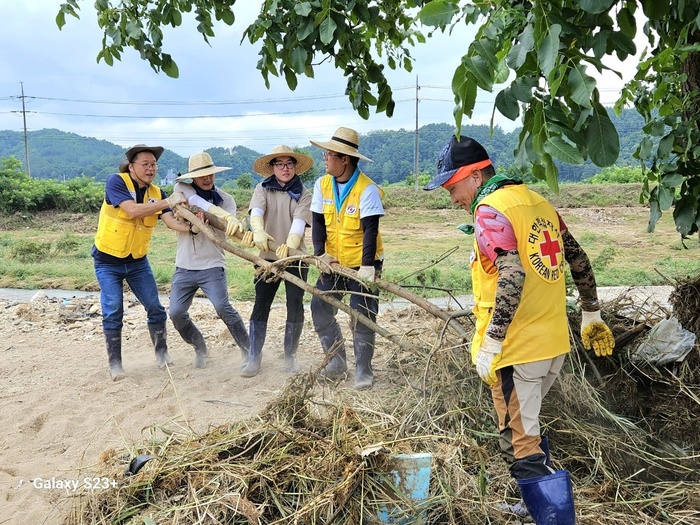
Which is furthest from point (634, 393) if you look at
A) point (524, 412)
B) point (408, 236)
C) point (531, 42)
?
point (408, 236)

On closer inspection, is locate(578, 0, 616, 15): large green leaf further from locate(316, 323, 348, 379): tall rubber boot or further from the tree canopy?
locate(316, 323, 348, 379): tall rubber boot

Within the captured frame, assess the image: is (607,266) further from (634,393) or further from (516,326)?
(516,326)

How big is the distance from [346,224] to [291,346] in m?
1.20

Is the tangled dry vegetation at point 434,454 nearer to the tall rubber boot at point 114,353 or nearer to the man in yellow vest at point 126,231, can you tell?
the tall rubber boot at point 114,353

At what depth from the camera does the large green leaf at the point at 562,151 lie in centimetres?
178

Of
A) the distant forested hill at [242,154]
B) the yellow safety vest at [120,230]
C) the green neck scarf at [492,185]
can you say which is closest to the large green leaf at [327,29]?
the green neck scarf at [492,185]

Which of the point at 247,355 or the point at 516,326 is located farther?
the point at 247,355

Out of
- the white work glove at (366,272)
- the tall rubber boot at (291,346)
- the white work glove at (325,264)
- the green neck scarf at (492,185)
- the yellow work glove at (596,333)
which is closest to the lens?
the green neck scarf at (492,185)

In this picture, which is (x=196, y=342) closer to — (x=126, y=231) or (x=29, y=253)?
(x=126, y=231)

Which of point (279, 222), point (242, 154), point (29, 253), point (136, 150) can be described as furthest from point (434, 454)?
point (242, 154)

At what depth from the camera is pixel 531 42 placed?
70.3 inches

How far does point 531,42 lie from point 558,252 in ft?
3.54

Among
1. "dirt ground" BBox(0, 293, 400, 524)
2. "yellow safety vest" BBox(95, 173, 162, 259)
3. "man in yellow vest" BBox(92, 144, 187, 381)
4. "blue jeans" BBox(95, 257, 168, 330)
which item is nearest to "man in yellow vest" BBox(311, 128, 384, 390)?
"dirt ground" BBox(0, 293, 400, 524)

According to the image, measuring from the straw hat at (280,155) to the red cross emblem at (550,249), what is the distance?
258cm
